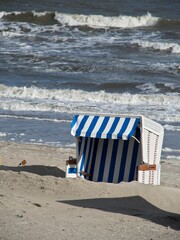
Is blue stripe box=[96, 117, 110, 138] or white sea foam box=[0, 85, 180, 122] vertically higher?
blue stripe box=[96, 117, 110, 138]

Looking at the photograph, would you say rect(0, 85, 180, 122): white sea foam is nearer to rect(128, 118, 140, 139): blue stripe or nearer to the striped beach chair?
the striped beach chair

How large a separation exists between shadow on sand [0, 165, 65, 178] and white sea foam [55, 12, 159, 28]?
23.2 m

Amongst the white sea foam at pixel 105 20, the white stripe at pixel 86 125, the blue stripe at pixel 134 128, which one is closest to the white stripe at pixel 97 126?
the white stripe at pixel 86 125

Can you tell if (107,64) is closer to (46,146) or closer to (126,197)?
(46,146)

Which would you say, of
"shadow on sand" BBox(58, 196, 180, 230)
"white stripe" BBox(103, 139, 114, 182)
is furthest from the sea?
"shadow on sand" BBox(58, 196, 180, 230)

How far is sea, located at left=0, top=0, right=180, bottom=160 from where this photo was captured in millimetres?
17766

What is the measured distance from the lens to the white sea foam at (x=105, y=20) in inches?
1405

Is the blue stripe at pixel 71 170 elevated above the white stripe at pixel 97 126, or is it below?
below

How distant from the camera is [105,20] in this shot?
36.4 meters

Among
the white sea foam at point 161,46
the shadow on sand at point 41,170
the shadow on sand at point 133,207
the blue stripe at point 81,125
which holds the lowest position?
the white sea foam at point 161,46

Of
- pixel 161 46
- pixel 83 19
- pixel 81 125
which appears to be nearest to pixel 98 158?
pixel 81 125

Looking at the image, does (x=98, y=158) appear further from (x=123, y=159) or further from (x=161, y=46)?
(x=161, y=46)

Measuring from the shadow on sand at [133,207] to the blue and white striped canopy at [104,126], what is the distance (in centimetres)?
109

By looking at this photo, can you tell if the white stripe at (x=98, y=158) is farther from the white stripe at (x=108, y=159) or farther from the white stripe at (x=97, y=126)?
the white stripe at (x=97, y=126)
